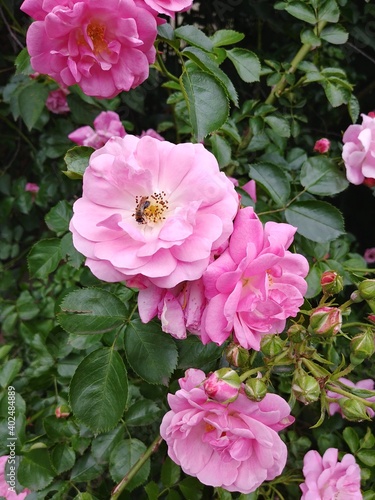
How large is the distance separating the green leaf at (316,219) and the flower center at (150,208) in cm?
40

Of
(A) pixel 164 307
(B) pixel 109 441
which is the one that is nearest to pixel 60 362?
(B) pixel 109 441

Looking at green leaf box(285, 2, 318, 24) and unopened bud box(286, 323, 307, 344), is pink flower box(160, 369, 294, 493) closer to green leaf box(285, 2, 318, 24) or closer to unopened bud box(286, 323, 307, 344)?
unopened bud box(286, 323, 307, 344)

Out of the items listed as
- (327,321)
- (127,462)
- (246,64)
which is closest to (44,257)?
(127,462)

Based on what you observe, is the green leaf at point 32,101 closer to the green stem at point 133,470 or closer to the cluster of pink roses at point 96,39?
the cluster of pink roses at point 96,39

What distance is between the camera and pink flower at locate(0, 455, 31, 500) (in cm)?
98

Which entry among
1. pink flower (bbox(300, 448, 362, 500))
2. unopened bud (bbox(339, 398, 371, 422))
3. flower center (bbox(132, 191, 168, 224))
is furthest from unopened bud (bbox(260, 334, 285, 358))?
pink flower (bbox(300, 448, 362, 500))

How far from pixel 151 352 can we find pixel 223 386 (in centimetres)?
18

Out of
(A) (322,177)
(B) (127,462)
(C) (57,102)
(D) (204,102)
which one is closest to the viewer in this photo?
(D) (204,102)

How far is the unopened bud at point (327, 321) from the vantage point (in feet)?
2.19

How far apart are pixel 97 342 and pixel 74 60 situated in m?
0.58

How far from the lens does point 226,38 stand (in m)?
1.05

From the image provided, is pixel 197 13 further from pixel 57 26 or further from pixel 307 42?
pixel 57 26

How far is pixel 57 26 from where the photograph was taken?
2.46ft

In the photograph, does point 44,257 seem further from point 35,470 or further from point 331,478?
point 331,478
